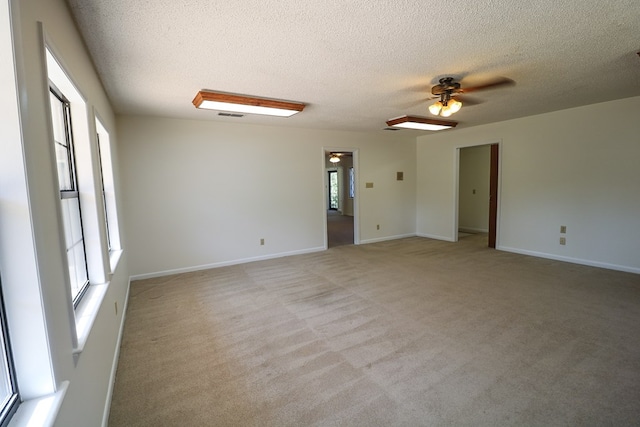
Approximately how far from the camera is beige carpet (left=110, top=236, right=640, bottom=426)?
1700mm

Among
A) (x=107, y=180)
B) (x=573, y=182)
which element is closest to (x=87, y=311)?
(x=107, y=180)

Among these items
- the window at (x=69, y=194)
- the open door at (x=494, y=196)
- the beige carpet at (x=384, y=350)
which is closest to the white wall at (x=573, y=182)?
the open door at (x=494, y=196)

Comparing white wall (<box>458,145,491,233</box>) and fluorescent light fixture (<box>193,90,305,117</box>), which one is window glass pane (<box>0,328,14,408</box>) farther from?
white wall (<box>458,145,491,233</box>)

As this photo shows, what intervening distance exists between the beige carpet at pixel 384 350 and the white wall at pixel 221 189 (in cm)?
72

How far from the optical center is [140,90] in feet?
9.79

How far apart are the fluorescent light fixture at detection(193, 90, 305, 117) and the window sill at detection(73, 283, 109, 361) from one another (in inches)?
79.1

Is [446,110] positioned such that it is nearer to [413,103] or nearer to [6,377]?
[413,103]

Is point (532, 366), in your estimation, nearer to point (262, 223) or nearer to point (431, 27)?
point (431, 27)

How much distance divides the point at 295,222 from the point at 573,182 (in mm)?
4354

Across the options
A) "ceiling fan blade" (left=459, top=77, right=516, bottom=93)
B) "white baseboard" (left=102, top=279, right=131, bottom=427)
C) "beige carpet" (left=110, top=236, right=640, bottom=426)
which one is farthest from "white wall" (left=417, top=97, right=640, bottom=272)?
"white baseboard" (left=102, top=279, right=131, bottom=427)

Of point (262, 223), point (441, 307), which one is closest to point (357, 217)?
point (262, 223)

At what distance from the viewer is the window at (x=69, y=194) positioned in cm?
176

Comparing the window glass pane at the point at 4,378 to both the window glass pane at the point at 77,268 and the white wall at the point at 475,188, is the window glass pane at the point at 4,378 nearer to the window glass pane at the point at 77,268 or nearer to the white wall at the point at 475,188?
the window glass pane at the point at 77,268

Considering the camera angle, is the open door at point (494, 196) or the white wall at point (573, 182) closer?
the white wall at point (573, 182)
